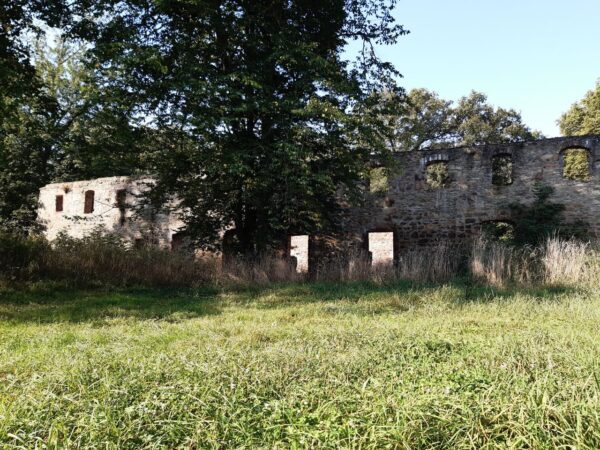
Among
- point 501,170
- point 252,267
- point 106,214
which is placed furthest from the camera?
point 501,170

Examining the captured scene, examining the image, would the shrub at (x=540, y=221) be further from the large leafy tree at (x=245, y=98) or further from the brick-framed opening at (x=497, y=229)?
the large leafy tree at (x=245, y=98)

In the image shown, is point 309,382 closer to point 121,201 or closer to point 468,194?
point 468,194

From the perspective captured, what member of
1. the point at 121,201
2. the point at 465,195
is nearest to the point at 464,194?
the point at 465,195

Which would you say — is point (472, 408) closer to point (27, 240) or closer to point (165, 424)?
point (165, 424)

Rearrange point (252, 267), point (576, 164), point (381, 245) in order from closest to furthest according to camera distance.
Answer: point (252, 267)
point (381, 245)
point (576, 164)

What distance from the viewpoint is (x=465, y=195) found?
15320 mm

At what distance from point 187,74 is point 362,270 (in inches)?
245

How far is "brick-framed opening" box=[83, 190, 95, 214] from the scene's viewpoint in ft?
70.8

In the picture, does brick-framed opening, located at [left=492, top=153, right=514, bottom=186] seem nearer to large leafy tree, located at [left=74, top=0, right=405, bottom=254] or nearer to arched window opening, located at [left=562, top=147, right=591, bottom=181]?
arched window opening, located at [left=562, top=147, right=591, bottom=181]

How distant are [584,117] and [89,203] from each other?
84.0ft

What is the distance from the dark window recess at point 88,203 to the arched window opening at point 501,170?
58.0 feet

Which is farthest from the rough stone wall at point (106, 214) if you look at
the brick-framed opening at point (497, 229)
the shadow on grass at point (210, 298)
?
the brick-framed opening at point (497, 229)

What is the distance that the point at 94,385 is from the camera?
2.95 meters

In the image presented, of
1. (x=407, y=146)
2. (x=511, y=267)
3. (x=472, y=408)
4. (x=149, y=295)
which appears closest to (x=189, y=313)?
(x=149, y=295)
